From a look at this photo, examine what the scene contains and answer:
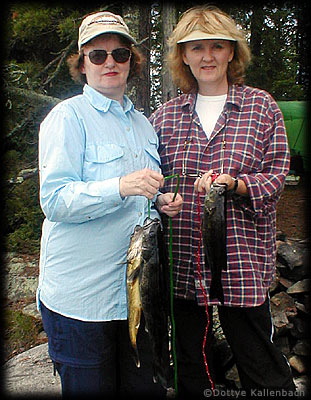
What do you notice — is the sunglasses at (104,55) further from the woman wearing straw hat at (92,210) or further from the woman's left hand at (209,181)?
the woman's left hand at (209,181)

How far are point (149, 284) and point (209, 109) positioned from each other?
1.18m

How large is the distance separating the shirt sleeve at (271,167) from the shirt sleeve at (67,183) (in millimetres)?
869

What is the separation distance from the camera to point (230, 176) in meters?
2.43

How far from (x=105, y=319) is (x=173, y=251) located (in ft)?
2.40

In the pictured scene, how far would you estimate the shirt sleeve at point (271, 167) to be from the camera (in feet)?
Result: 8.18

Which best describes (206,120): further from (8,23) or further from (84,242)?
(8,23)

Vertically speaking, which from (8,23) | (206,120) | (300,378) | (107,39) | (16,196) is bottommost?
(300,378)

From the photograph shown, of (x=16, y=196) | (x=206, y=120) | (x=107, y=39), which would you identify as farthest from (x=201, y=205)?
(x=16, y=196)

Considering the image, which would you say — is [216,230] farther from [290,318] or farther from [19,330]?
[19,330]

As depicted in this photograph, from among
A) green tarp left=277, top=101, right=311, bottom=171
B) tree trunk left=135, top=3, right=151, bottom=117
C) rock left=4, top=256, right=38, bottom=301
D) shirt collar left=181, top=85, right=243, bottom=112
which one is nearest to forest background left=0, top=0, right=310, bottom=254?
tree trunk left=135, top=3, right=151, bottom=117

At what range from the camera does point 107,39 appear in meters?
2.30

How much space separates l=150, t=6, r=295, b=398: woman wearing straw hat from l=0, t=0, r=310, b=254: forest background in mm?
1921

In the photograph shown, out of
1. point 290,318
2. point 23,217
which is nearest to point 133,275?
point 290,318

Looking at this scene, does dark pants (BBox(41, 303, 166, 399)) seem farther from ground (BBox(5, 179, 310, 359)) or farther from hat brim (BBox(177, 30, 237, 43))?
ground (BBox(5, 179, 310, 359))
